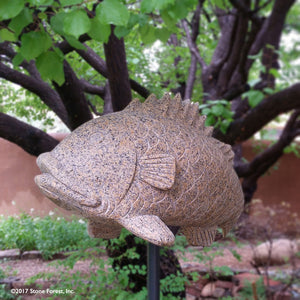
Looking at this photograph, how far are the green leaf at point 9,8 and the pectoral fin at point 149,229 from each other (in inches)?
36.4

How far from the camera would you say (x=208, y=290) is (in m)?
3.71

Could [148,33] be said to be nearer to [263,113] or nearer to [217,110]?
[217,110]

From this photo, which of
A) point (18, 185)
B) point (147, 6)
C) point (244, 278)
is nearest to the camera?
point (147, 6)

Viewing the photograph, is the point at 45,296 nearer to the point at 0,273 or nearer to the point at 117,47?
the point at 0,273

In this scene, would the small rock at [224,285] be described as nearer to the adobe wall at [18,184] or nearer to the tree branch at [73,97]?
the adobe wall at [18,184]

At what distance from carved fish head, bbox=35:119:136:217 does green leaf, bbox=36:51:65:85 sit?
0.77 meters

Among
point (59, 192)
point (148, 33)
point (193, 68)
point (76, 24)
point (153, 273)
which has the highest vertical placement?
point (193, 68)

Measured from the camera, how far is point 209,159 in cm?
138

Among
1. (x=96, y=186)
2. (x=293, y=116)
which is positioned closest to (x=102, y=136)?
(x=96, y=186)

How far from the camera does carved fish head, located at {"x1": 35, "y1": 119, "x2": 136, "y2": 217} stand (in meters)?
1.12

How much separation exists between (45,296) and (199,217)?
66.9 inches

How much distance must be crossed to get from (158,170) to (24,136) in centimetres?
162

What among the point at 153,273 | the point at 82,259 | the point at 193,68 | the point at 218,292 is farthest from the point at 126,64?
the point at 218,292

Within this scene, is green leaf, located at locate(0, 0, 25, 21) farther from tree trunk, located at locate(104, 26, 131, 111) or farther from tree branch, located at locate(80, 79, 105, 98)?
tree branch, located at locate(80, 79, 105, 98)
